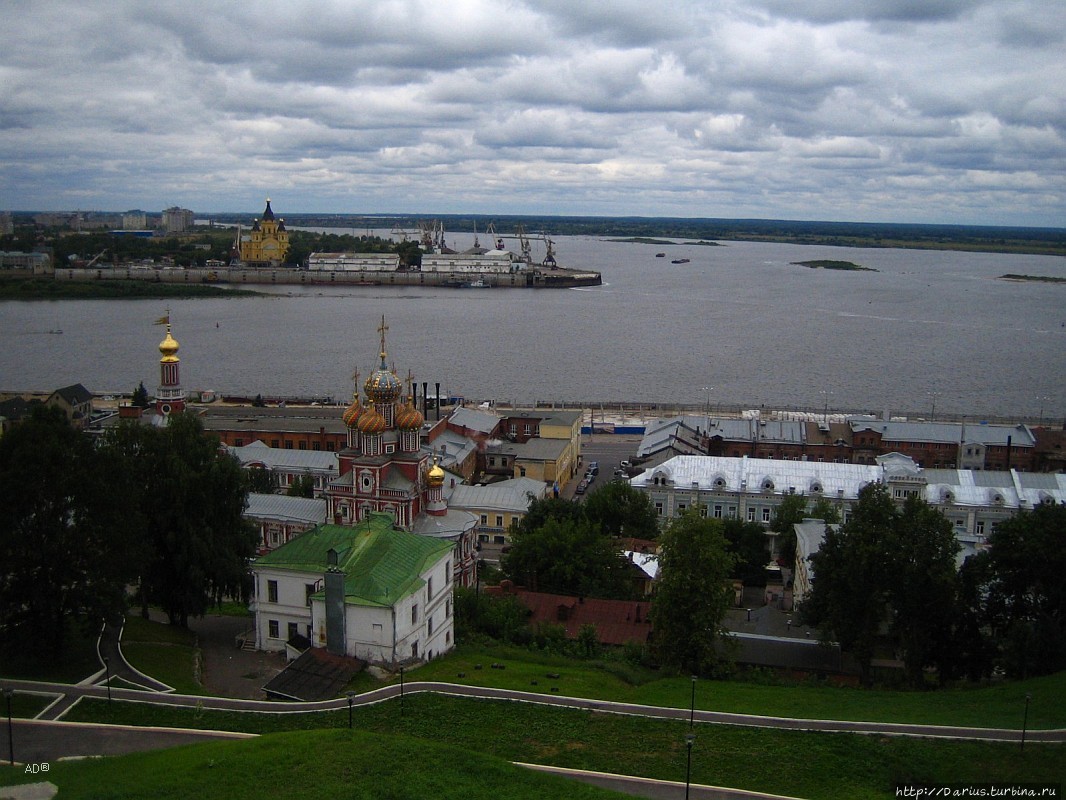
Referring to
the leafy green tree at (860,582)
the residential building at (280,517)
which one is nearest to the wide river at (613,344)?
the residential building at (280,517)

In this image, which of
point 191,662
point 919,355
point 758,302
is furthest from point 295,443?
point 758,302

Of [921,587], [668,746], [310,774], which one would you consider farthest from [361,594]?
[921,587]

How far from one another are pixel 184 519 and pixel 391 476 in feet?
15.6

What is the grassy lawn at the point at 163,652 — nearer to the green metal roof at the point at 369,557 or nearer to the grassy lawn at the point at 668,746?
the grassy lawn at the point at 668,746

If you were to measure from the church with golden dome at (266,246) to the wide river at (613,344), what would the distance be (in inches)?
701

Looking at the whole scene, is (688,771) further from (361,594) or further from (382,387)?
(382,387)

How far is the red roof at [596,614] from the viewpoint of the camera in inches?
666

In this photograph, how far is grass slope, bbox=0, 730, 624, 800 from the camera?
28.9 ft

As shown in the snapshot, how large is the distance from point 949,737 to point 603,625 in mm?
7405

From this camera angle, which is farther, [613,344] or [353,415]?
[613,344]

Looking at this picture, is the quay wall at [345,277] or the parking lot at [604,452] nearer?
the parking lot at [604,452]

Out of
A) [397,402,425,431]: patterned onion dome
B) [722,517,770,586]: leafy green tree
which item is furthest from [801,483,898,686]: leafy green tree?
[397,402,425,431]: patterned onion dome

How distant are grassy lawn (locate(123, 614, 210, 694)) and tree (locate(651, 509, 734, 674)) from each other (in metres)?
6.37

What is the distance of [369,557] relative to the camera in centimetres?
1438
